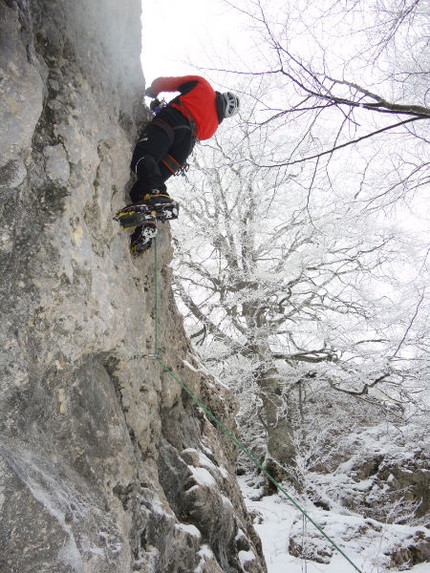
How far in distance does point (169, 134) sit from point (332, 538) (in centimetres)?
567

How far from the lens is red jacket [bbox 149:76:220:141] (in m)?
3.46

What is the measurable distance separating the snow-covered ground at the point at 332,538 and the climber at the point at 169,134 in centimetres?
476

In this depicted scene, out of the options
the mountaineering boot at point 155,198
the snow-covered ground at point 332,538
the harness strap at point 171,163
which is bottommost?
the snow-covered ground at point 332,538

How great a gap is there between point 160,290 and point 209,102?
1672mm

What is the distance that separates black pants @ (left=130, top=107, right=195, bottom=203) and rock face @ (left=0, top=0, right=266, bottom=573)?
0.43ft

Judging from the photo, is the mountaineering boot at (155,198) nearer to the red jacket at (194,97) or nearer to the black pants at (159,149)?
the black pants at (159,149)

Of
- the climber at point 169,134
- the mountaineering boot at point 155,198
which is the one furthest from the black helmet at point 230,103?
the mountaineering boot at point 155,198

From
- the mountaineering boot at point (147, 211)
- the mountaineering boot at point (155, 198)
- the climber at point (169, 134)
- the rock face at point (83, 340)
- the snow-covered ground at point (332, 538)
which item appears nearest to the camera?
the rock face at point (83, 340)

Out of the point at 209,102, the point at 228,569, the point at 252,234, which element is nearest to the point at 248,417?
the point at 252,234

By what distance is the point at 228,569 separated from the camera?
126 inches

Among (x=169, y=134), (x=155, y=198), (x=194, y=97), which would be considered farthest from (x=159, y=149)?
(x=194, y=97)

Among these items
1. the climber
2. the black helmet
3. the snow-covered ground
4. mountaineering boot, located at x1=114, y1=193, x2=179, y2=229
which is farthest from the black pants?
the snow-covered ground

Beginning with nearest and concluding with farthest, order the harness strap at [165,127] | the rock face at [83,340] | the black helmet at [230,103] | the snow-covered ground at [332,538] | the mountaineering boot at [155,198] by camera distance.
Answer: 1. the rock face at [83,340]
2. the mountaineering boot at [155,198]
3. the harness strap at [165,127]
4. the black helmet at [230,103]
5. the snow-covered ground at [332,538]

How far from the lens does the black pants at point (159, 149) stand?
3.05 m
